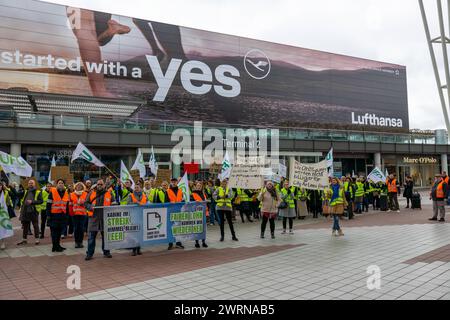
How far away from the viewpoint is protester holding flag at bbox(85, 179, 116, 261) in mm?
8609

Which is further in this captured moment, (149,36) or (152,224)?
(149,36)

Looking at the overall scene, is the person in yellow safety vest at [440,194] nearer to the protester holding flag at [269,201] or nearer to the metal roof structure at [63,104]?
the protester holding flag at [269,201]

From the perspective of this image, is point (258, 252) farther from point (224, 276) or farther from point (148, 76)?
point (148, 76)

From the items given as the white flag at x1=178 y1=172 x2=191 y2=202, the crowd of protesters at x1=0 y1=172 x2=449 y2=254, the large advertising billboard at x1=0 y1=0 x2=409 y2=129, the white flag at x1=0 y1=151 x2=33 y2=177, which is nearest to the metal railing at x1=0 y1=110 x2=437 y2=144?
the large advertising billboard at x1=0 y1=0 x2=409 y2=129

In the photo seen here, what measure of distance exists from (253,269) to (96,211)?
4.16 meters

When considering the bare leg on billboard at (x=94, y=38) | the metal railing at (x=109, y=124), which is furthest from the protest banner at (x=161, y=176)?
the bare leg on billboard at (x=94, y=38)

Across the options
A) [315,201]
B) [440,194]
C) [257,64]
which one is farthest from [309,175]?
[257,64]

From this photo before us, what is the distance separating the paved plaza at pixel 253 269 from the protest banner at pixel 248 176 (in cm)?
176

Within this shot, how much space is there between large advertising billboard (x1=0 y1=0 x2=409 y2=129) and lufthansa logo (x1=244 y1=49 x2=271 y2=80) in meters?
0.12

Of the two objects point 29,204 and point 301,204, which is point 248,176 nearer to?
point 301,204

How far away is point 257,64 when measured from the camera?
42594 mm

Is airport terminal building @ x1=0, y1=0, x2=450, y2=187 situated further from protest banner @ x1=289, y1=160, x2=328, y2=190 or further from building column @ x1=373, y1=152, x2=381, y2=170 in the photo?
protest banner @ x1=289, y1=160, x2=328, y2=190

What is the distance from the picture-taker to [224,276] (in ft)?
22.2

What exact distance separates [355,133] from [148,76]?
21413mm
